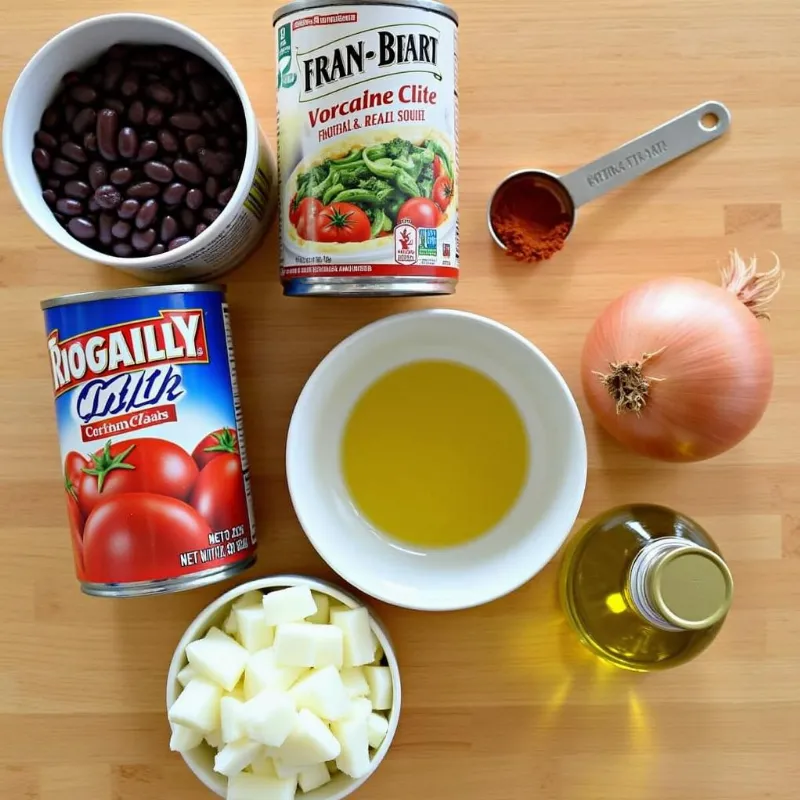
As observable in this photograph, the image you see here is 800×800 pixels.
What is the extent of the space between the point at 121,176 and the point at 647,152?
0.65 meters

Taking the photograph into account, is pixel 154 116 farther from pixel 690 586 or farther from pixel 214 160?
pixel 690 586

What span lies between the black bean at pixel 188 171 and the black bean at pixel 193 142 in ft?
0.05

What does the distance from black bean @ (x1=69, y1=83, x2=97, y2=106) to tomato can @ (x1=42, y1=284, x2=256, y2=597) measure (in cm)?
22

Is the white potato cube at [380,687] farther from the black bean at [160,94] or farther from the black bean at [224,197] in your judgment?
the black bean at [160,94]

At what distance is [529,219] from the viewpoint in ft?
3.13

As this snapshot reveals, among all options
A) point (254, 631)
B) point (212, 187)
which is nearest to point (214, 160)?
point (212, 187)

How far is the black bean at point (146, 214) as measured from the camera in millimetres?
784

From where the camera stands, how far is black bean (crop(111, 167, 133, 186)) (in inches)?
31.0

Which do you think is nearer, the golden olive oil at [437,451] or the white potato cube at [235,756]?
the white potato cube at [235,756]

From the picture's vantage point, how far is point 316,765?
0.85 metres

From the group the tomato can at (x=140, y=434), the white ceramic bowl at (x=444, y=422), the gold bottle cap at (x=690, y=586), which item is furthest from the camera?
the white ceramic bowl at (x=444, y=422)

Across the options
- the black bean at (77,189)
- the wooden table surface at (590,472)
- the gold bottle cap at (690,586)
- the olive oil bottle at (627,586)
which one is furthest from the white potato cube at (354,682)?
the black bean at (77,189)

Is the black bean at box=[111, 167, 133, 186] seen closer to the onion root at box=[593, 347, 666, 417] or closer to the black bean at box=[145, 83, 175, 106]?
the black bean at box=[145, 83, 175, 106]

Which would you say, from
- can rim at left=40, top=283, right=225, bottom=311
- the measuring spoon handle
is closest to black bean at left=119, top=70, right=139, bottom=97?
can rim at left=40, top=283, right=225, bottom=311
